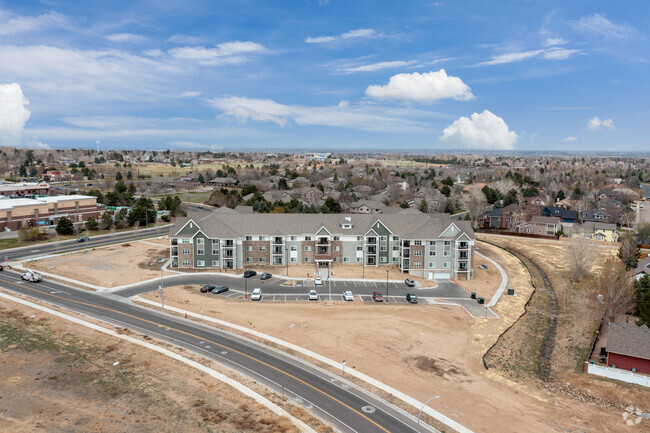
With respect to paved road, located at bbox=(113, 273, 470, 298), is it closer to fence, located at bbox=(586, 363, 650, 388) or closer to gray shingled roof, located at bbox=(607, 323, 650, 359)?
gray shingled roof, located at bbox=(607, 323, 650, 359)

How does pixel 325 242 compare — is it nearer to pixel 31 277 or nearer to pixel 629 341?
pixel 629 341

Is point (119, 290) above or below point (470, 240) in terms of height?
below

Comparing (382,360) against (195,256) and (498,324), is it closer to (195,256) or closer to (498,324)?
(498,324)

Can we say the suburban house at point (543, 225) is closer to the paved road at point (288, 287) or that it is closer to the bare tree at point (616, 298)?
the paved road at point (288, 287)

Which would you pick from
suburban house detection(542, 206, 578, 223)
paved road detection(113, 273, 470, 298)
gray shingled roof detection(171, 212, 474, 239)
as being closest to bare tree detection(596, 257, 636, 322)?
paved road detection(113, 273, 470, 298)

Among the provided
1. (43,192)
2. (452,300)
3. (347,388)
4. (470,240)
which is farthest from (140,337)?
(43,192)

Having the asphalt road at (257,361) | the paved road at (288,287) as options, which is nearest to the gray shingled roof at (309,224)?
the paved road at (288,287)
